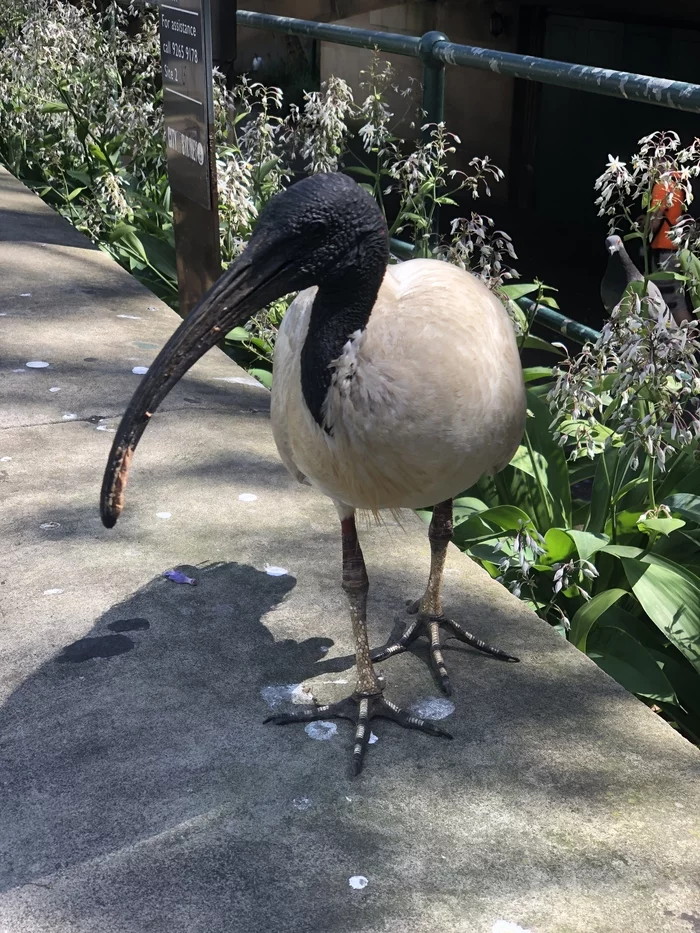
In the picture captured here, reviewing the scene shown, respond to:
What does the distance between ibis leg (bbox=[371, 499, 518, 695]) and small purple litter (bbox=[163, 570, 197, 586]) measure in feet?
2.10

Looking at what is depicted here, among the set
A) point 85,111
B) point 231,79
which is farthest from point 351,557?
point 85,111

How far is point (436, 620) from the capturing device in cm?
319

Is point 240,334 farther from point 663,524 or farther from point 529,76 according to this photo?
point 663,524

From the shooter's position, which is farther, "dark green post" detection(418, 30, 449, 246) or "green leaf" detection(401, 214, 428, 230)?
"dark green post" detection(418, 30, 449, 246)

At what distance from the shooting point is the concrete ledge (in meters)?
2.27

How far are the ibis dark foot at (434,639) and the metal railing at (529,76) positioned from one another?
4.98 feet

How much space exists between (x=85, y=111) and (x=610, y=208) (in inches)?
211

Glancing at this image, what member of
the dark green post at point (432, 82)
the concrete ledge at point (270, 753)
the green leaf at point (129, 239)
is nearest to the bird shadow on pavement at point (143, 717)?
the concrete ledge at point (270, 753)

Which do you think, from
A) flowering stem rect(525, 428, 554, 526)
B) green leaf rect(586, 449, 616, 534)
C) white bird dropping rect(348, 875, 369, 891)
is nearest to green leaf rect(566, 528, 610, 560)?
green leaf rect(586, 449, 616, 534)

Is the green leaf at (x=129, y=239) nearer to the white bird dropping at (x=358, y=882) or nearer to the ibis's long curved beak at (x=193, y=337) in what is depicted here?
the ibis's long curved beak at (x=193, y=337)

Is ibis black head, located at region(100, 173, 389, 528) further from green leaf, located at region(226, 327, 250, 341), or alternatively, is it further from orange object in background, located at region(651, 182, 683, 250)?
green leaf, located at region(226, 327, 250, 341)

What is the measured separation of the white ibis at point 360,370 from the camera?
229 centimetres

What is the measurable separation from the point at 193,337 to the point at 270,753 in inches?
42.3

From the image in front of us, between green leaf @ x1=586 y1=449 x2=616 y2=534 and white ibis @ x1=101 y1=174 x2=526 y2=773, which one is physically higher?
white ibis @ x1=101 y1=174 x2=526 y2=773
